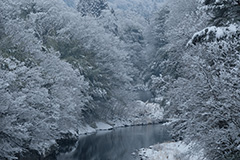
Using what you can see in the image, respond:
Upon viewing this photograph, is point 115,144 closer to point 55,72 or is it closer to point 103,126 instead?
point 55,72

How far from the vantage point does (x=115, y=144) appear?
27.0 m

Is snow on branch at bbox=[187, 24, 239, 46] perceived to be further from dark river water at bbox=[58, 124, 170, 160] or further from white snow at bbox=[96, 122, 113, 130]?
white snow at bbox=[96, 122, 113, 130]

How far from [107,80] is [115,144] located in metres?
17.9

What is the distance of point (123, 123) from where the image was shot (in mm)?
41156

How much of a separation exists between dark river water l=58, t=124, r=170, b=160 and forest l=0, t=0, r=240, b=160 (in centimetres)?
170

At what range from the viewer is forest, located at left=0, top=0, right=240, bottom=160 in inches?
331

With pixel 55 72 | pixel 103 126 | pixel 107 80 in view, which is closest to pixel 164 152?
pixel 55 72

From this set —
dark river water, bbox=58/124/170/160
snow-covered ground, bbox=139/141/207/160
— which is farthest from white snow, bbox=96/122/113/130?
snow-covered ground, bbox=139/141/207/160

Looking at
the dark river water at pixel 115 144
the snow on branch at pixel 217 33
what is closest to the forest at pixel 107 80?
the snow on branch at pixel 217 33

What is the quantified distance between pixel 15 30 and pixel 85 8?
4853cm

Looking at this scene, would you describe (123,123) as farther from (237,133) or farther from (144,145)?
(237,133)

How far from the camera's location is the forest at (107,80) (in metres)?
8.40

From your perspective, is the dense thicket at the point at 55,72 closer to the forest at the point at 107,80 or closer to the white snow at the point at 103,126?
the forest at the point at 107,80

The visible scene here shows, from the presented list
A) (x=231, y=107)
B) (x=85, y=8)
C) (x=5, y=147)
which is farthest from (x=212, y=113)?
(x=85, y=8)
